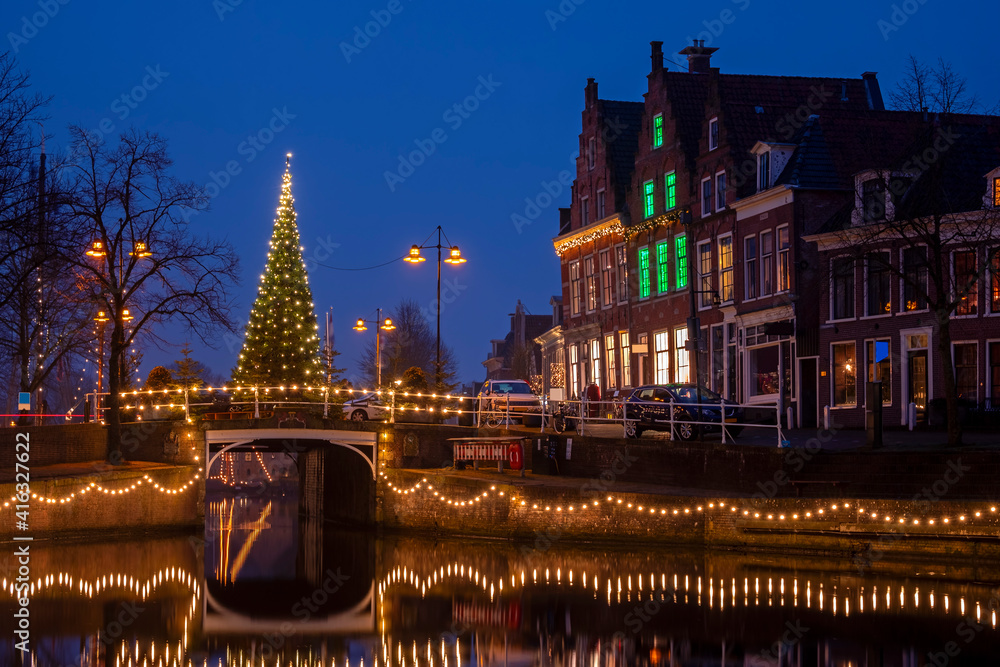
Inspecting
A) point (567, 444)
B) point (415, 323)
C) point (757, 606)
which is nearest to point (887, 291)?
point (567, 444)

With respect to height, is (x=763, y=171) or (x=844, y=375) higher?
(x=763, y=171)

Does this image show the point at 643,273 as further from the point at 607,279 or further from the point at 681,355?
the point at 681,355

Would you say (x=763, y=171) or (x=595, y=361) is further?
(x=595, y=361)

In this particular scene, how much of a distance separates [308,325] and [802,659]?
38.9 m

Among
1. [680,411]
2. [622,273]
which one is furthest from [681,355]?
[680,411]

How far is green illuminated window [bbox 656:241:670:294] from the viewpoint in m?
47.2

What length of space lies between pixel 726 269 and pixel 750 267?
5.33ft

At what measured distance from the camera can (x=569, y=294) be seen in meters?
56.6

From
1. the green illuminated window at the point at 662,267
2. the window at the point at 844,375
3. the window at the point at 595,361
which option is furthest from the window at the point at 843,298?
the window at the point at 595,361

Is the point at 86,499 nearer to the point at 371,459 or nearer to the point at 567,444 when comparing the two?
the point at 371,459

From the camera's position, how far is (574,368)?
56438mm

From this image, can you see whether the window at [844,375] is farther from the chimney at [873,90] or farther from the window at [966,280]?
the chimney at [873,90]

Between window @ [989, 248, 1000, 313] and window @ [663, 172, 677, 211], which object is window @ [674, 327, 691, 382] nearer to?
window @ [663, 172, 677, 211]

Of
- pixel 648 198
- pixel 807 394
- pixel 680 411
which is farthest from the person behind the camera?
pixel 648 198
